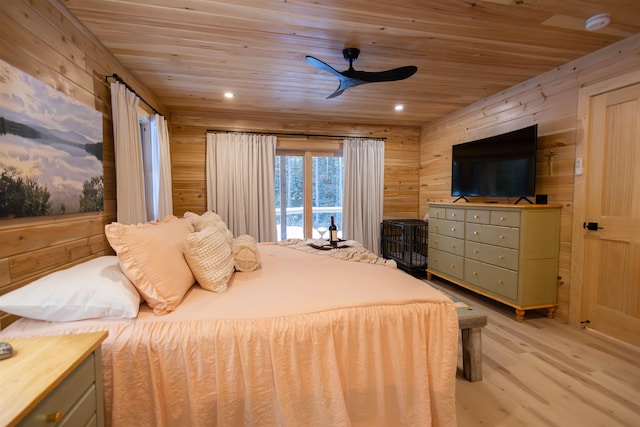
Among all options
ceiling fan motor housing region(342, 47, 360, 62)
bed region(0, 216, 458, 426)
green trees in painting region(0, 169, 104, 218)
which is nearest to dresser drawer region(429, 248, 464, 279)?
bed region(0, 216, 458, 426)

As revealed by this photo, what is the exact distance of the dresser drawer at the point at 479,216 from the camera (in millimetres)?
3045

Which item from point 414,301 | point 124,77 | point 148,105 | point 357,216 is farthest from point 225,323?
point 357,216

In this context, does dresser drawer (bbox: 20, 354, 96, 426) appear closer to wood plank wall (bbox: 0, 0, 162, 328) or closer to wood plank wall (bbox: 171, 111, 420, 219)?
wood plank wall (bbox: 0, 0, 162, 328)

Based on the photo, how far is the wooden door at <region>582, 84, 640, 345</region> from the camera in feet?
7.41

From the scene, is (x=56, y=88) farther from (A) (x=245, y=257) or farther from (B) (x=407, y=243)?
(B) (x=407, y=243)

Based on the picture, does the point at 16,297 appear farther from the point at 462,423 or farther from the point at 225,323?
the point at 462,423

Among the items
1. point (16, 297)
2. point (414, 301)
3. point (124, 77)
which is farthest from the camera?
point (124, 77)

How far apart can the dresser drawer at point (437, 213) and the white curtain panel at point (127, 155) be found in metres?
3.35

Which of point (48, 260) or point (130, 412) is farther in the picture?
point (48, 260)

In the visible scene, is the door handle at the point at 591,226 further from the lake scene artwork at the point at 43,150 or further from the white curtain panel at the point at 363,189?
the lake scene artwork at the point at 43,150

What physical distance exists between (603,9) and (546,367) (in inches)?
94.5

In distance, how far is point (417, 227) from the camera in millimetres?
4469

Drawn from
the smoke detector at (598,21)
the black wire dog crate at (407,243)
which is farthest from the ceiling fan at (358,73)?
the black wire dog crate at (407,243)

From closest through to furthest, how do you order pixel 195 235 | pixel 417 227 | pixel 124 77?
pixel 195 235 → pixel 124 77 → pixel 417 227
